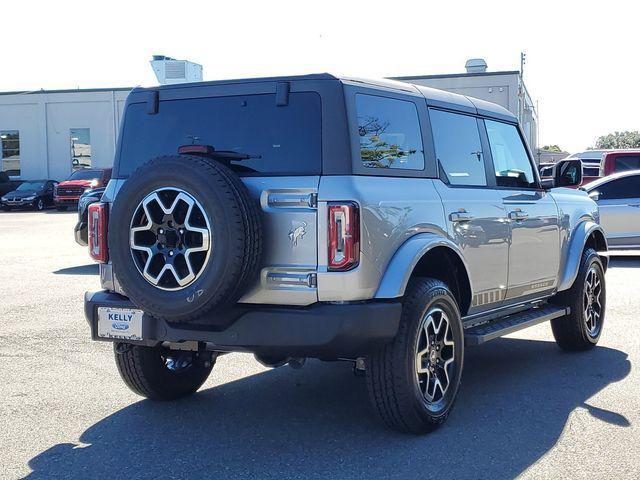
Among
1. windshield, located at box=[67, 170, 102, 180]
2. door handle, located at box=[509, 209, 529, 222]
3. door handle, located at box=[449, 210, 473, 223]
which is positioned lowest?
windshield, located at box=[67, 170, 102, 180]

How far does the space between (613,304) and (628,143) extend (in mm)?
108980

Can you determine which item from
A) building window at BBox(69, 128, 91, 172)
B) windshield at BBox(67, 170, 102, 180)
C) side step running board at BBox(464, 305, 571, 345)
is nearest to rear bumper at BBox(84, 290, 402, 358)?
side step running board at BBox(464, 305, 571, 345)

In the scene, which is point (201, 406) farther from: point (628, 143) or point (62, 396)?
point (628, 143)

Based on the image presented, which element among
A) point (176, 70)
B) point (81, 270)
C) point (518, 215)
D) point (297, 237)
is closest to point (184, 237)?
point (297, 237)

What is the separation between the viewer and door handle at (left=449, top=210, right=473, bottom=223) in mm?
5539

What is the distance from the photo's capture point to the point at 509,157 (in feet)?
22.6

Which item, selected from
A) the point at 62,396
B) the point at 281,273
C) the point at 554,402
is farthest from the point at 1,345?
the point at 554,402

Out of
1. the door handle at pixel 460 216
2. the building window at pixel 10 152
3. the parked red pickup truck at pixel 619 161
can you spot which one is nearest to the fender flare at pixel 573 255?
the door handle at pixel 460 216

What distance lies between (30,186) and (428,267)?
34.6 m

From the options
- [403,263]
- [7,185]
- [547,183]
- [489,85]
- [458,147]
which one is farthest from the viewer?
[7,185]

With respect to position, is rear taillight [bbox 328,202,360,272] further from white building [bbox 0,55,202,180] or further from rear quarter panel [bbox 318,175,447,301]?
white building [bbox 0,55,202,180]

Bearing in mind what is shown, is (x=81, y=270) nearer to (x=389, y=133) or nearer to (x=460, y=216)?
(x=460, y=216)

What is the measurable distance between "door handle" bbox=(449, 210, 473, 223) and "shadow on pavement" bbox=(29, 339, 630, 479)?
1.25 meters

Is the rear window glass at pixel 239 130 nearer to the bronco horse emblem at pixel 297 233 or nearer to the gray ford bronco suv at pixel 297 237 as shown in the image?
the gray ford bronco suv at pixel 297 237
